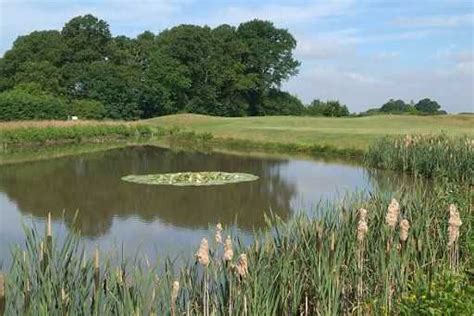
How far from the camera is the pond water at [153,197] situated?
38.0 feet

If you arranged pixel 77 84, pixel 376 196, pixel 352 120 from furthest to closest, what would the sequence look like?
pixel 77 84, pixel 352 120, pixel 376 196

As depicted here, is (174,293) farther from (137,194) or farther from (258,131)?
(258,131)

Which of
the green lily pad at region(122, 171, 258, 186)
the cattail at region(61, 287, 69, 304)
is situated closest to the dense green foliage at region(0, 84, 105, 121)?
the green lily pad at region(122, 171, 258, 186)

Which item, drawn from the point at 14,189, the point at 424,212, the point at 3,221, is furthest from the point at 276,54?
the point at 424,212

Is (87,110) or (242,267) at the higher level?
(87,110)

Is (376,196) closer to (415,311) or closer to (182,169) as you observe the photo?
(415,311)

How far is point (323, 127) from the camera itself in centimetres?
4622

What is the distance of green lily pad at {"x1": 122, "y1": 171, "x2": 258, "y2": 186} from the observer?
20.5m

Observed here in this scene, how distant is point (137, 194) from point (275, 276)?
1290 cm

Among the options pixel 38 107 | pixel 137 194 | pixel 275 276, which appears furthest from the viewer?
pixel 38 107

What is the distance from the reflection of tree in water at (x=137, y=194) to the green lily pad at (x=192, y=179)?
22.1 inches

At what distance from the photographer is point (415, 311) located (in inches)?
201

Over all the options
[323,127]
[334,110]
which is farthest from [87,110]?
[334,110]

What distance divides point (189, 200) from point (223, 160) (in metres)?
12.8
